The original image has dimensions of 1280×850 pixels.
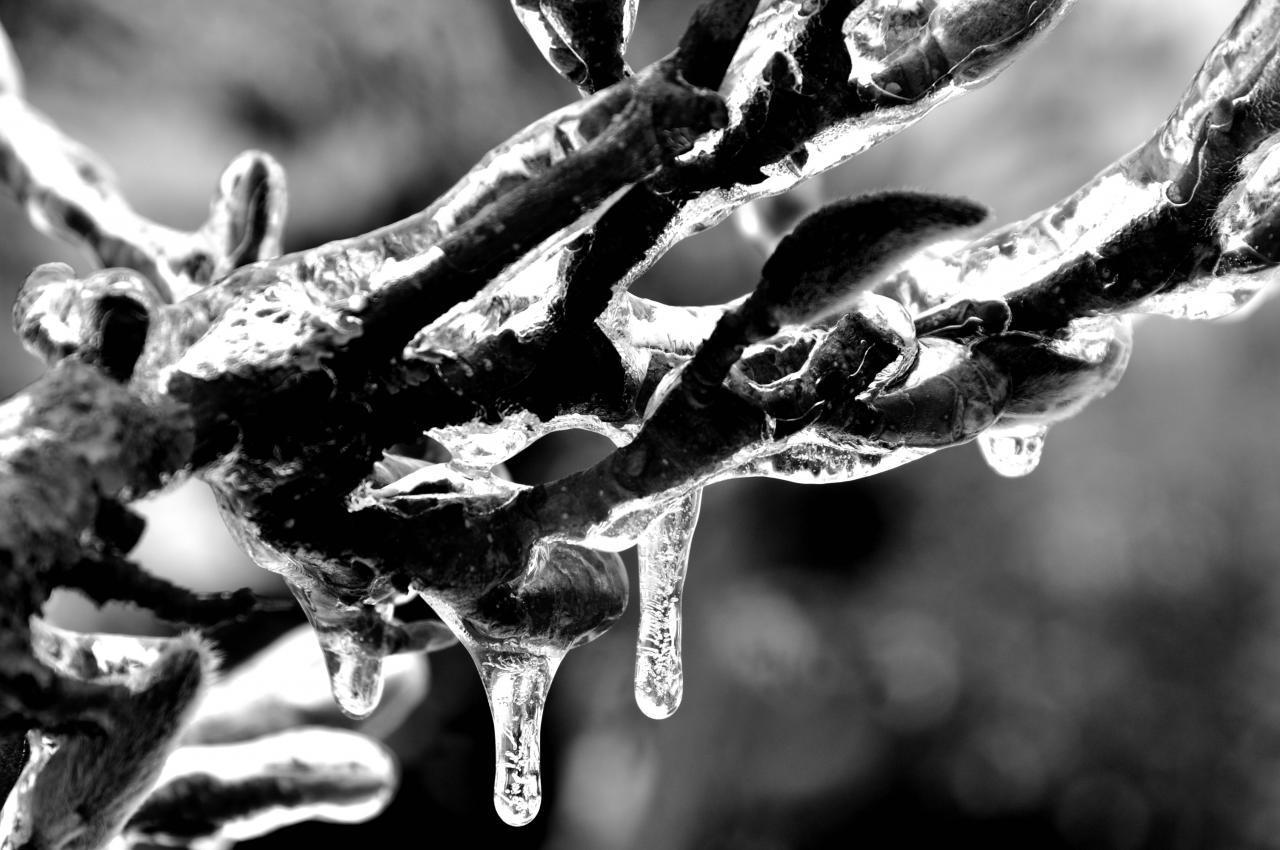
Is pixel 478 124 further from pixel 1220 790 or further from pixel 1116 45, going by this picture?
pixel 1220 790

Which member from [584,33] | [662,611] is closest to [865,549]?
[662,611]

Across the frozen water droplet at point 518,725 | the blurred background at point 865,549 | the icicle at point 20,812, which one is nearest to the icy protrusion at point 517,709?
the frozen water droplet at point 518,725

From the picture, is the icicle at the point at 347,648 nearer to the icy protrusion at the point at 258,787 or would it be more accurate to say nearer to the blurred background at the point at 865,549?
the icy protrusion at the point at 258,787

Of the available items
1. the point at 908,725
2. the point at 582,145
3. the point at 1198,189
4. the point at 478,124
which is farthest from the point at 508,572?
the point at 478,124

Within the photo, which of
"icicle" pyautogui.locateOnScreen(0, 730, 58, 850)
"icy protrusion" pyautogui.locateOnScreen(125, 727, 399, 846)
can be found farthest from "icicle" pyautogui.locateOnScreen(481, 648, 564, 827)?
"icy protrusion" pyautogui.locateOnScreen(125, 727, 399, 846)

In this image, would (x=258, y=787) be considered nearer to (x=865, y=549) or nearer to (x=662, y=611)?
(x=662, y=611)

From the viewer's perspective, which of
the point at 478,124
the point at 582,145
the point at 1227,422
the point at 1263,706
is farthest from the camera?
the point at 478,124
